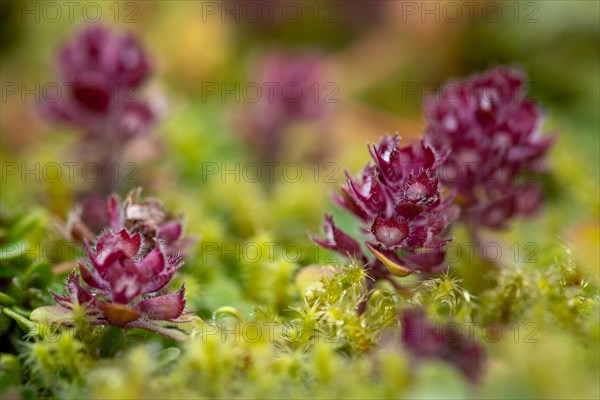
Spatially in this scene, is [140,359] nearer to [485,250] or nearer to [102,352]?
[102,352]

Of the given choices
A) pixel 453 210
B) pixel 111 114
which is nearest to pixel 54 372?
pixel 453 210

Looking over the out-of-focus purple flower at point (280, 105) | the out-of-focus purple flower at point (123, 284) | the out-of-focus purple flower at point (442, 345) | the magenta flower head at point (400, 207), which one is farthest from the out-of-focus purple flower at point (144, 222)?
the out-of-focus purple flower at point (280, 105)

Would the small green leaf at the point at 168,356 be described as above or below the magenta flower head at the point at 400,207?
below

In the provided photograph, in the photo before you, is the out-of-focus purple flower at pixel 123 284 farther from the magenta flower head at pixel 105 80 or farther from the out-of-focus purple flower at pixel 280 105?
the out-of-focus purple flower at pixel 280 105

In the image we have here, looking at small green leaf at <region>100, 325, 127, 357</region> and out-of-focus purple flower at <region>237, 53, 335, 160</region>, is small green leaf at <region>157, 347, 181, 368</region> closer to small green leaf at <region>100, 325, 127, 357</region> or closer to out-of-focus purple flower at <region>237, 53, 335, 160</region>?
small green leaf at <region>100, 325, 127, 357</region>

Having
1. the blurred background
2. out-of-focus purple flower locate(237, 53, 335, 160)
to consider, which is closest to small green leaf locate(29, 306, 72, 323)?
the blurred background

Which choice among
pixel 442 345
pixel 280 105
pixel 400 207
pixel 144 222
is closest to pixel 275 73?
pixel 280 105

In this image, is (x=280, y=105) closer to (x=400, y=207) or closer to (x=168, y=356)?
(x=400, y=207)
